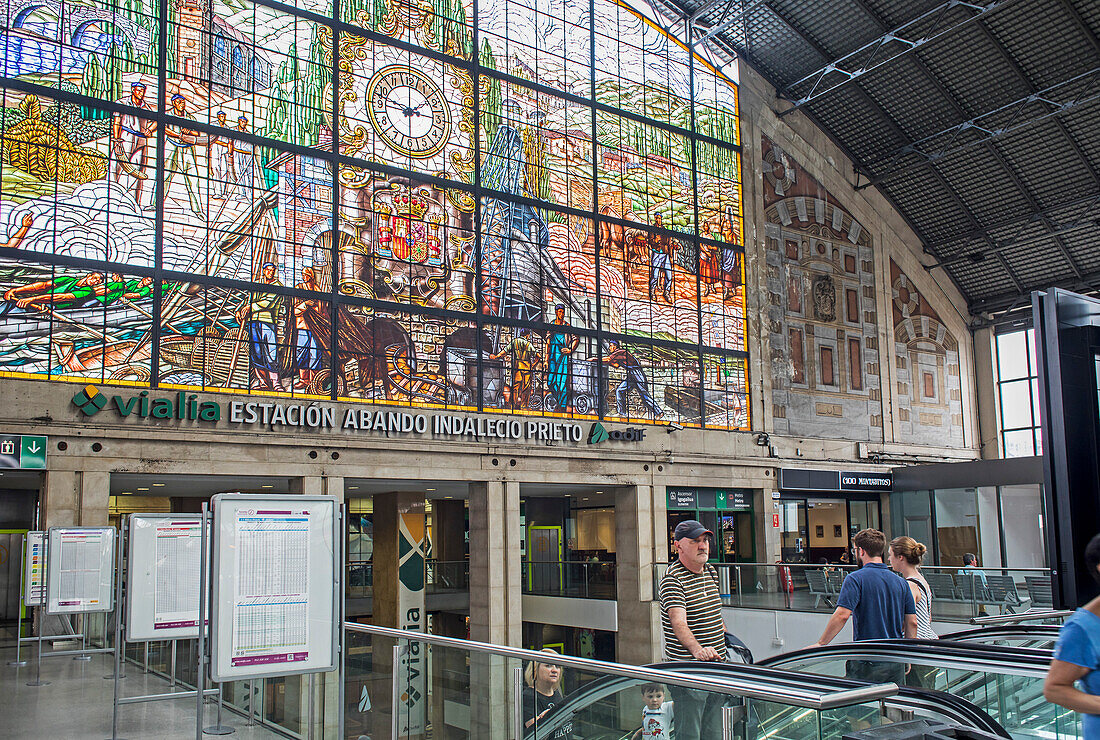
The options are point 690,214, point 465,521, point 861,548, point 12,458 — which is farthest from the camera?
point 465,521

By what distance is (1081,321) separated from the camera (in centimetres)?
809

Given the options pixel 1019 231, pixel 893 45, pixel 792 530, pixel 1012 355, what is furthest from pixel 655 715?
pixel 1012 355

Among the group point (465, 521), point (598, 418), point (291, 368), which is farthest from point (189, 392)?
point (465, 521)

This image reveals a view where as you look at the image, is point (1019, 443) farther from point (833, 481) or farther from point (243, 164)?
point (243, 164)

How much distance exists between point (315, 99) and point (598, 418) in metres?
11.3

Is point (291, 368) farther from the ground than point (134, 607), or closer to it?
farther from the ground

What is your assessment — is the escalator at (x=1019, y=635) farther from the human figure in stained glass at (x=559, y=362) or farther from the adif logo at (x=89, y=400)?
the human figure in stained glass at (x=559, y=362)

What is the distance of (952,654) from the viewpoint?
6.34 metres

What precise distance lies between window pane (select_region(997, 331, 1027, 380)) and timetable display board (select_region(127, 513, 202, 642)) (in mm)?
36307

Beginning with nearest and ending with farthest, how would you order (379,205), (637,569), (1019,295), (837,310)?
(379,205) < (637,569) < (837,310) < (1019,295)

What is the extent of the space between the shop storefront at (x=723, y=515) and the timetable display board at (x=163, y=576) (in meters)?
21.1

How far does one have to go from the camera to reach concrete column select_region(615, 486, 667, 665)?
27172 mm

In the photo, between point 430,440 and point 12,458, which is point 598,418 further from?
point 12,458

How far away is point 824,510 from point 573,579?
9784 mm
